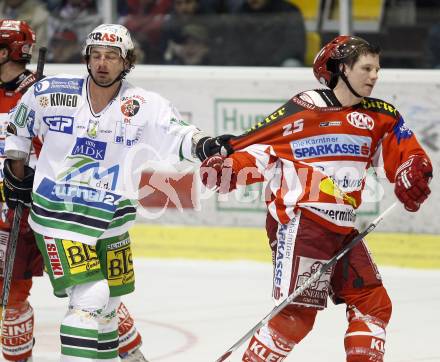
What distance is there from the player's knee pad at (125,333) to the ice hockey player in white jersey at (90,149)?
0.53 meters

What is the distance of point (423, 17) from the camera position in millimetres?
8109

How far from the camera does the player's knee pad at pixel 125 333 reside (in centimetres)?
542

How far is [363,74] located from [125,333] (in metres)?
1.60

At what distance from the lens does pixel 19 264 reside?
213 inches

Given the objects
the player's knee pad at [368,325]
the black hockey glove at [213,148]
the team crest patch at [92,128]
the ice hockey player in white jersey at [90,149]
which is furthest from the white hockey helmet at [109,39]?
the player's knee pad at [368,325]

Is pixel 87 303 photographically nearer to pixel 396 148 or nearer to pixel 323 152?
pixel 323 152

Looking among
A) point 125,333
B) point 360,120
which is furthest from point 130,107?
point 125,333

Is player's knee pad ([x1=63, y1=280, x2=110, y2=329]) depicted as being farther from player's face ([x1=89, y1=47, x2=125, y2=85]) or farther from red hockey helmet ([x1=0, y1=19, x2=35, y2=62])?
red hockey helmet ([x1=0, y1=19, x2=35, y2=62])

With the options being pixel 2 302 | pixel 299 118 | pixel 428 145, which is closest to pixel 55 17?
pixel 428 145

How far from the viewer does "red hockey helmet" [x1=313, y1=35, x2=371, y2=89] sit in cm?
469

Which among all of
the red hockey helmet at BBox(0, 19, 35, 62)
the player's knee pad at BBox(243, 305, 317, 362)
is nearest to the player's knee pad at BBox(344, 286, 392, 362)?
the player's knee pad at BBox(243, 305, 317, 362)

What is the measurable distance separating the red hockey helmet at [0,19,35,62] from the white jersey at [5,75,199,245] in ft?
2.33

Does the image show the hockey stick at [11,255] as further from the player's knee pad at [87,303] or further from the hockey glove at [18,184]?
the player's knee pad at [87,303]

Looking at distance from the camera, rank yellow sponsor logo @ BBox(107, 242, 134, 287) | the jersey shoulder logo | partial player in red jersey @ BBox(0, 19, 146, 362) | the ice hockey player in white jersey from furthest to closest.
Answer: partial player in red jersey @ BBox(0, 19, 146, 362)
yellow sponsor logo @ BBox(107, 242, 134, 287)
the ice hockey player in white jersey
the jersey shoulder logo
